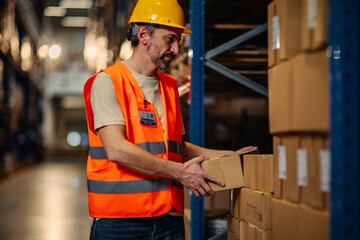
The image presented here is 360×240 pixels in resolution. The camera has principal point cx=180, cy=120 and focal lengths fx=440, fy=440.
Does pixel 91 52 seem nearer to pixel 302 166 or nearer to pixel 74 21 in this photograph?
pixel 74 21

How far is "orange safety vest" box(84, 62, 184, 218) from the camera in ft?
7.50

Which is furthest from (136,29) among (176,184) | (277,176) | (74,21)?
(74,21)

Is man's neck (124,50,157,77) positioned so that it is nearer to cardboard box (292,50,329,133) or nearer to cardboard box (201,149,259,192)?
cardboard box (201,149,259,192)

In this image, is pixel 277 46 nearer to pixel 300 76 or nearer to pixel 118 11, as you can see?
pixel 300 76

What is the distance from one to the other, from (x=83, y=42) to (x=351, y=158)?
3488cm

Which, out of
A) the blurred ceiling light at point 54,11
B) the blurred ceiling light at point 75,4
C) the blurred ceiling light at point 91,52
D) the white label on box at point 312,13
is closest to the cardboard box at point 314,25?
the white label on box at point 312,13

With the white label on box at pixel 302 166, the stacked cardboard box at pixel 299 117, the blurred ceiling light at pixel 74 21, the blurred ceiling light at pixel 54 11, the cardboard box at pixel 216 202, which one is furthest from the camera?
the blurred ceiling light at pixel 74 21

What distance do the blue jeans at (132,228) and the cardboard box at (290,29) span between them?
3.58ft

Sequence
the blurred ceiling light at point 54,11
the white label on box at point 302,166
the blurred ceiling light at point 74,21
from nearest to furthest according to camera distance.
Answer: the white label on box at point 302,166 < the blurred ceiling light at point 54,11 < the blurred ceiling light at point 74,21

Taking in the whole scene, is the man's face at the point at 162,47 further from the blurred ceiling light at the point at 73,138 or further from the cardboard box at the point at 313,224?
the blurred ceiling light at the point at 73,138

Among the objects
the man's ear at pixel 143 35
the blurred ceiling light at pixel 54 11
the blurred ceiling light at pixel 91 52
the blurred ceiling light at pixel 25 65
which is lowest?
the man's ear at pixel 143 35

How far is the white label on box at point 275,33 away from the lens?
2107mm

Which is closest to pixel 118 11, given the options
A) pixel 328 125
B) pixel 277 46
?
pixel 277 46

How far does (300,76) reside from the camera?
5.88 feet
